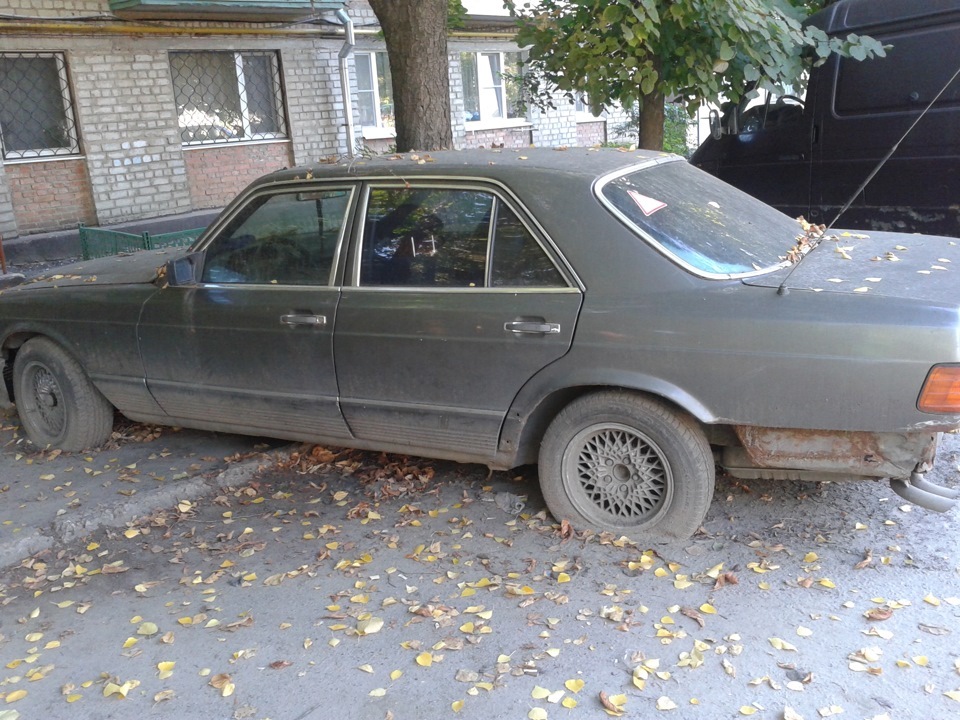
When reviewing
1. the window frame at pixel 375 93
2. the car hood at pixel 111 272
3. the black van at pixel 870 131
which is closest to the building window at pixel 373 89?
the window frame at pixel 375 93

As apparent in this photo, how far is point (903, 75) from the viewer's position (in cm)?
691

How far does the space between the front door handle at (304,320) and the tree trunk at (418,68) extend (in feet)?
9.21

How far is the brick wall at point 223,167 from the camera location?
45.5 ft

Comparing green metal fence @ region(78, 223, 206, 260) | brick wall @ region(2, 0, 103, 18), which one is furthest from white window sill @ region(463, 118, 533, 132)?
green metal fence @ region(78, 223, 206, 260)

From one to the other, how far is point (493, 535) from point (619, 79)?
4.34m

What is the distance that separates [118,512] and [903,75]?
6256mm

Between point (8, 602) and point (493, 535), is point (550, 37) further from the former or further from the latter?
point (8, 602)

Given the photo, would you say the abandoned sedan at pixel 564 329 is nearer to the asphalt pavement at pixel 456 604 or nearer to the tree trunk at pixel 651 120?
the asphalt pavement at pixel 456 604

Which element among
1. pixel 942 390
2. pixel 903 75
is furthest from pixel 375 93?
pixel 942 390

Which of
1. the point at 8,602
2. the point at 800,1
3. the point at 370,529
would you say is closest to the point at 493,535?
the point at 370,529

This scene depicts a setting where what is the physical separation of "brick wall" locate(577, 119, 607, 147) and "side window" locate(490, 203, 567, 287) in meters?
18.2

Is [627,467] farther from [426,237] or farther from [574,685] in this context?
[426,237]

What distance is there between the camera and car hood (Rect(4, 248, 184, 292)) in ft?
16.5

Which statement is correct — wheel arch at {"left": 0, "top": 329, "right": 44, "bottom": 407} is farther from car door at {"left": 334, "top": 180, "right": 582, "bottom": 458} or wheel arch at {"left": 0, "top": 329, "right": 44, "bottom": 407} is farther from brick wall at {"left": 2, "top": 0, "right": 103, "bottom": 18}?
brick wall at {"left": 2, "top": 0, "right": 103, "bottom": 18}
